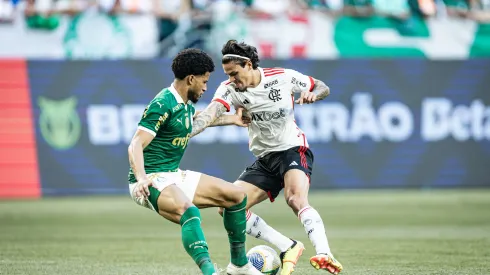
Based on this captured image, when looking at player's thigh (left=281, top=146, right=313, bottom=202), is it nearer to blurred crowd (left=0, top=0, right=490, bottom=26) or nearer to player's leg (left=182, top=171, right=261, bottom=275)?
player's leg (left=182, top=171, right=261, bottom=275)

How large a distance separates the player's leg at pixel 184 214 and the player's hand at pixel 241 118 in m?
1.59

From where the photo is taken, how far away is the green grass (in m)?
9.35

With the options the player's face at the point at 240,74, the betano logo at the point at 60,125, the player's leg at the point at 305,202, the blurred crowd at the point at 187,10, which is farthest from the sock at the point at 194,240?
the blurred crowd at the point at 187,10

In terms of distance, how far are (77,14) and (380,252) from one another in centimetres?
1173

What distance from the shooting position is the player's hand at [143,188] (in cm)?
741

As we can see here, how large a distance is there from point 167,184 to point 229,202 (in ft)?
1.99

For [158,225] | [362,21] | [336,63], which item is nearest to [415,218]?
[158,225]

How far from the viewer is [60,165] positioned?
18.6m

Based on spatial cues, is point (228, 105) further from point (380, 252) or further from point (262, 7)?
point (262, 7)

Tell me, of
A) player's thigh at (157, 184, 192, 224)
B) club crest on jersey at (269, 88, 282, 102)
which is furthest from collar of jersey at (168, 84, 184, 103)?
club crest on jersey at (269, 88, 282, 102)

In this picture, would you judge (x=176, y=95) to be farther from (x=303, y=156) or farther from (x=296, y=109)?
(x=296, y=109)

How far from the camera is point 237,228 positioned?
26.8 feet

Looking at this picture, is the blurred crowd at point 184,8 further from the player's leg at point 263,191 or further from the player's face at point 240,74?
the player's face at point 240,74

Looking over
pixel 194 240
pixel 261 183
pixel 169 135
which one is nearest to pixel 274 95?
pixel 261 183
